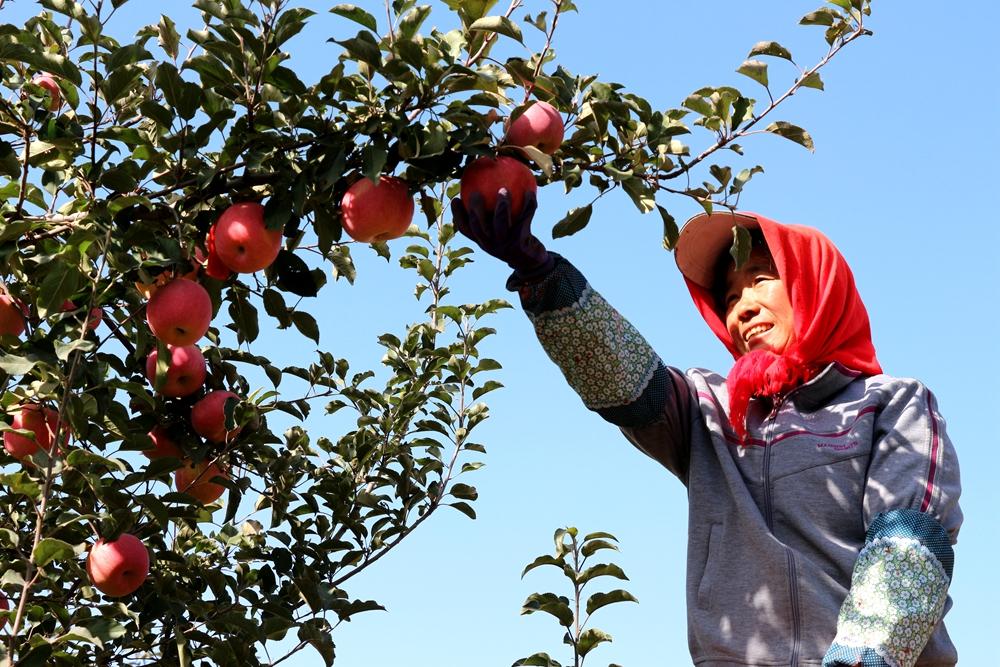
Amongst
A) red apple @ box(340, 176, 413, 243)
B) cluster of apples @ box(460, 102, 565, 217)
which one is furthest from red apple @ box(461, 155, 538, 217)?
red apple @ box(340, 176, 413, 243)

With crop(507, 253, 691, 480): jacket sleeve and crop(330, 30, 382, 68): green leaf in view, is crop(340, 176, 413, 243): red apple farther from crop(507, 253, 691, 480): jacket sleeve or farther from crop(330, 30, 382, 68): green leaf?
crop(507, 253, 691, 480): jacket sleeve

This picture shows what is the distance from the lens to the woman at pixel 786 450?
2381mm

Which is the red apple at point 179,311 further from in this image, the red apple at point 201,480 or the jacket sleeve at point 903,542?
the jacket sleeve at point 903,542

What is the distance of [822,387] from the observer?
2785 millimetres

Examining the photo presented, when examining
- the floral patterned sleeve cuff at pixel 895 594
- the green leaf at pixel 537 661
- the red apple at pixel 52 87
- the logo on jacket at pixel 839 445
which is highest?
the red apple at pixel 52 87

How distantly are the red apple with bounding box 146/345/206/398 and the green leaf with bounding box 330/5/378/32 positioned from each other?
2.87 ft

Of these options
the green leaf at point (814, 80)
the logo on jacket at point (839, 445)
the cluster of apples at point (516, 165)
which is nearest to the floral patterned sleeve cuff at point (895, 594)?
the logo on jacket at point (839, 445)

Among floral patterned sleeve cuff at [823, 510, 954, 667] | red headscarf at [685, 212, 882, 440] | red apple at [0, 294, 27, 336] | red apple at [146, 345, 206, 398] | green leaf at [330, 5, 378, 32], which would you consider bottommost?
floral patterned sleeve cuff at [823, 510, 954, 667]

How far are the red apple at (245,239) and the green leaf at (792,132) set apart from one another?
1.01 metres

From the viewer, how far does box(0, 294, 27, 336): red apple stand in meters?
2.35

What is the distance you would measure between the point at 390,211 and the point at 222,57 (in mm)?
405

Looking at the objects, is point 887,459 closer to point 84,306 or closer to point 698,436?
point 698,436

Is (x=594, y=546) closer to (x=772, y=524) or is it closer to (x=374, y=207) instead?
(x=772, y=524)

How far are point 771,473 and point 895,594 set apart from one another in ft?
1.43
